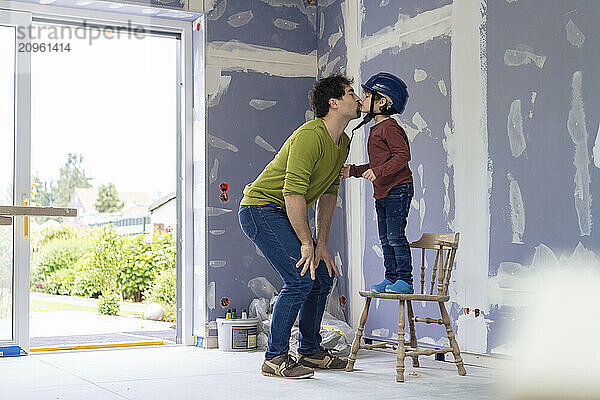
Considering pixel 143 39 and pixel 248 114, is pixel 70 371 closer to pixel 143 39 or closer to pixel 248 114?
pixel 248 114

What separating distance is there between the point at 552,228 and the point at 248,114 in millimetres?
2401

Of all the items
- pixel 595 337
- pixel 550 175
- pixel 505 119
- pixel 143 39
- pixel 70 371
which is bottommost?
pixel 70 371

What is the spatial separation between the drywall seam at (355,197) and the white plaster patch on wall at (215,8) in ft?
2.81

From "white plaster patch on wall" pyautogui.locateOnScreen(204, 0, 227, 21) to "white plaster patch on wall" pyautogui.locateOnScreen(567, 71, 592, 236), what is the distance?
2587mm

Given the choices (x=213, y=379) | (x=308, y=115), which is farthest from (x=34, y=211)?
(x=308, y=115)

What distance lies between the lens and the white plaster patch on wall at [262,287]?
511 centimetres

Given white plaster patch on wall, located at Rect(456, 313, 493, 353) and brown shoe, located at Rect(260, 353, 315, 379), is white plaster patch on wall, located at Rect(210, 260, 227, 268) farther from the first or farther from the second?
white plaster patch on wall, located at Rect(456, 313, 493, 353)

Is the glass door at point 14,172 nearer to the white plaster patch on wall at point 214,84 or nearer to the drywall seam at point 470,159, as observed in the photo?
the white plaster patch on wall at point 214,84

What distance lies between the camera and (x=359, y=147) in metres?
5.04

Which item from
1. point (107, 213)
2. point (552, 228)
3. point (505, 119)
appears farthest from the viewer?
point (107, 213)

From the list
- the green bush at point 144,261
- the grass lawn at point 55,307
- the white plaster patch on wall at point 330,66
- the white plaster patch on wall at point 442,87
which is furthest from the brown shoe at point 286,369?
the grass lawn at point 55,307

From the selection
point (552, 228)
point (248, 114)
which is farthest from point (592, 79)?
point (248, 114)

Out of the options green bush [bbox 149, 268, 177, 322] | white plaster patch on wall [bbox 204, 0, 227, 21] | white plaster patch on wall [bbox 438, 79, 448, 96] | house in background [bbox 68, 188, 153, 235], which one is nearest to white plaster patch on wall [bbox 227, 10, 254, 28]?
white plaster patch on wall [bbox 204, 0, 227, 21]

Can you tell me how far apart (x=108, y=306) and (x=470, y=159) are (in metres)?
4.42
